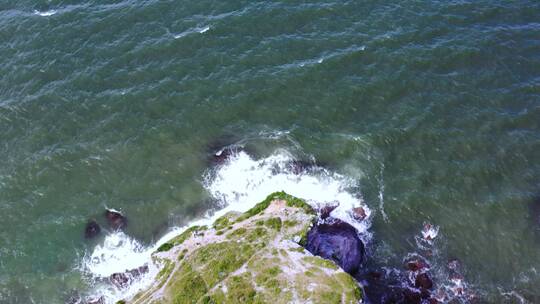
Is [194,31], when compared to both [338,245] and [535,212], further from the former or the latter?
[535,212]

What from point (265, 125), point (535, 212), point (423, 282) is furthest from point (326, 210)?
point (535, 212)

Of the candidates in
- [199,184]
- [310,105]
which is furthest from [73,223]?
[310,105]

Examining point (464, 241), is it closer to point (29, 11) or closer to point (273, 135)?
point (273, 135)

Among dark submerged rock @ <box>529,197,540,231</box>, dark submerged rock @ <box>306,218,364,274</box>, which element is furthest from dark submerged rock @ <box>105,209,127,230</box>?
dark submerged rock @ <box>529,197,540,231</box>

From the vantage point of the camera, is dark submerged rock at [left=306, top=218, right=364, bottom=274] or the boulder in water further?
dark submerged rock at [left=306, top=218, right=364, bottom=274]

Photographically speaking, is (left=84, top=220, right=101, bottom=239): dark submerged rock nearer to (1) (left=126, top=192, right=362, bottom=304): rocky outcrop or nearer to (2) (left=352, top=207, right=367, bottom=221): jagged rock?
(1) (left=126, top=192, right=362, bottom=304): rocky outcrop

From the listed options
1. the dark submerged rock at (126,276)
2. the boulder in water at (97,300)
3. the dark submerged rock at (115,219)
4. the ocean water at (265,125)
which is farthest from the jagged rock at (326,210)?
the boulder in water at (97,300)
